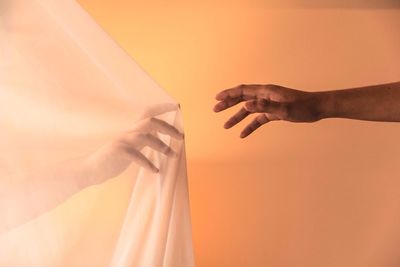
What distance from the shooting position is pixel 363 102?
649mm

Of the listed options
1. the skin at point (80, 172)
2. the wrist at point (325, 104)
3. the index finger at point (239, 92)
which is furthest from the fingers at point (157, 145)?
the wrist at point (325, 104)

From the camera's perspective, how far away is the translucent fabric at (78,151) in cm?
53

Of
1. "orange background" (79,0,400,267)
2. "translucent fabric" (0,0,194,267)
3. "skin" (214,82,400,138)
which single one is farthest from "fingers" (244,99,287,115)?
"orange background" (79,0,400,267)

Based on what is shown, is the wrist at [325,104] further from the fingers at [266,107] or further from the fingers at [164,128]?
the fingers at [164,128]

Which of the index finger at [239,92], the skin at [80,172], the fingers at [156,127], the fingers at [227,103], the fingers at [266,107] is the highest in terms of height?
the index finger at [239,92]

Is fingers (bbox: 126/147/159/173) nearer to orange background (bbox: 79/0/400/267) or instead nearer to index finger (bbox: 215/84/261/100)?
index finger (bbox: 215/84/261/100)

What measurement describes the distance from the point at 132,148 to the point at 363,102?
37 cm

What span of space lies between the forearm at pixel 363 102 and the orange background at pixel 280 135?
0.81 feet

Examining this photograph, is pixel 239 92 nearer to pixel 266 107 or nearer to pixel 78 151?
pixel 266 107

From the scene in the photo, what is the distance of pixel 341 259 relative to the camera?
898 mm

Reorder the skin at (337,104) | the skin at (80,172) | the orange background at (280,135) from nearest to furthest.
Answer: the skin at (80,172) < the skin at (337,104) < the orange background at (280,135)

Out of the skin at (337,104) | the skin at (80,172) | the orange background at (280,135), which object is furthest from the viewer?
the orange background at (280,135)

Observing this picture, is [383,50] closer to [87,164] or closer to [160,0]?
[160,0]

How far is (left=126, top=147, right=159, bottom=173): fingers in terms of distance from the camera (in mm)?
560
